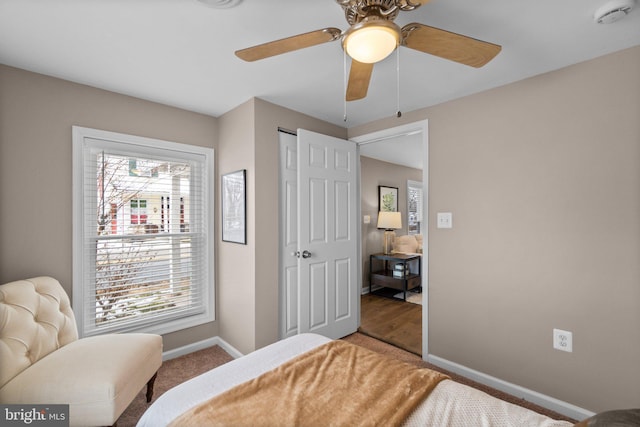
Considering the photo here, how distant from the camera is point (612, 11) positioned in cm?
138

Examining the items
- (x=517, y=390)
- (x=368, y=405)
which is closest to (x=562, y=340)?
(x=517, y=390)

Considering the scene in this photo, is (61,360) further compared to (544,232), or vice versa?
(544,232)

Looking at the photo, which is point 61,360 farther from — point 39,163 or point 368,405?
point 368,405

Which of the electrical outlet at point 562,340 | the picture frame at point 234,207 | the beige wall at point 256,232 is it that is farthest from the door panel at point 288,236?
the electrical outlet at point 562,340

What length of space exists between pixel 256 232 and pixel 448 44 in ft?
6.07

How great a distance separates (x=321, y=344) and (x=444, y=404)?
67 cm

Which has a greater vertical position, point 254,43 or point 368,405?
point 254,43

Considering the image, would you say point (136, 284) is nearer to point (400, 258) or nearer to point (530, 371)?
point (530, 371)

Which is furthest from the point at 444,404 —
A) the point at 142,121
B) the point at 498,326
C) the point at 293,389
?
the point at 142,121

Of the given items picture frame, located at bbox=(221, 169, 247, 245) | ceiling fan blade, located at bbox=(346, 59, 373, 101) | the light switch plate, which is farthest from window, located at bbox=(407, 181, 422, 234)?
ceiling fan blade, located at bbox=(346, 59, 373, 101)

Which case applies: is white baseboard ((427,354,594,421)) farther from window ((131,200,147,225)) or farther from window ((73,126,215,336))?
window ((131,200,147,225))

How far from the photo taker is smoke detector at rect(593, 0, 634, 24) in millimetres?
1329

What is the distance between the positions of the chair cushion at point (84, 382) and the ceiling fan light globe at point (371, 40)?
1944 mm

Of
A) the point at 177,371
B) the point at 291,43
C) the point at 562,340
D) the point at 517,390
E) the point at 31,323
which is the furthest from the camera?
the point at 177,371
